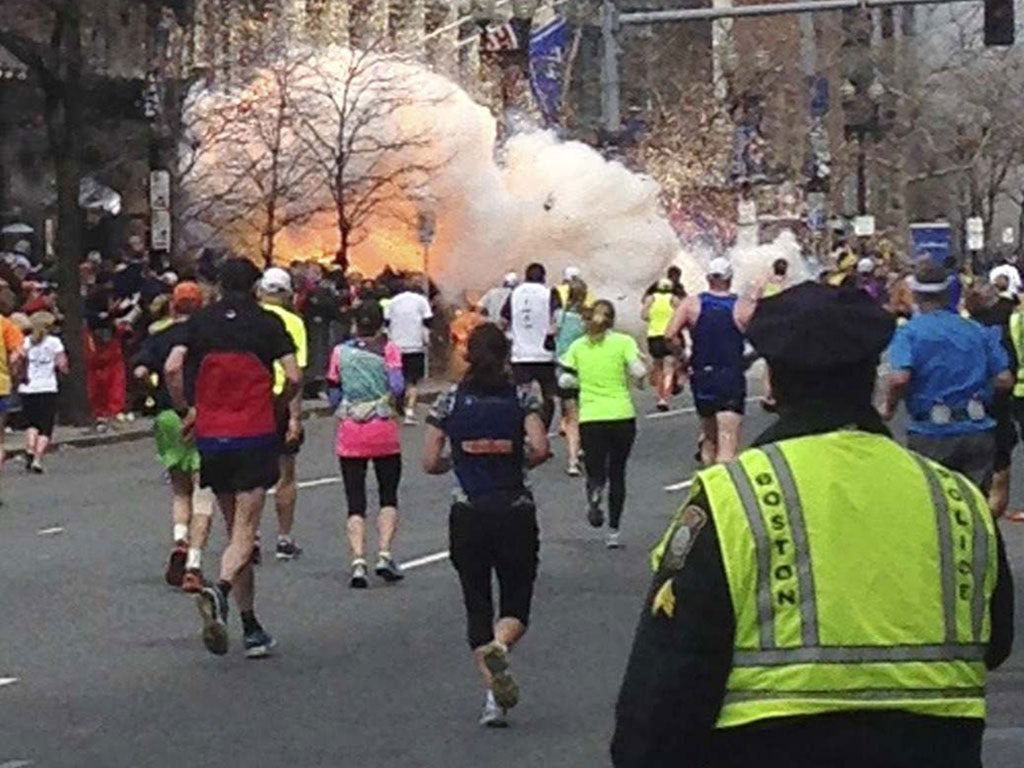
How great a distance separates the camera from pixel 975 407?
45.5 ft

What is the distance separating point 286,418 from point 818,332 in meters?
9.91

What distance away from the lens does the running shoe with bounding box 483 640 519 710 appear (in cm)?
1145

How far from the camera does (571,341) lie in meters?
25.1

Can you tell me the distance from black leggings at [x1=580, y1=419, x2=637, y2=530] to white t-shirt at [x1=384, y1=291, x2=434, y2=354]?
14.1 m

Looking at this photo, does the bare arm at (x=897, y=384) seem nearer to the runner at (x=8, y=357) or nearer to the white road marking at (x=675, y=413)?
the runner at (x=8, y=357)

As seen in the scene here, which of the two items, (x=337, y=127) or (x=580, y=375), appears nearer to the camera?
(x=580, y=375)

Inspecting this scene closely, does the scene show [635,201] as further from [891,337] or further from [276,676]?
[891,337]

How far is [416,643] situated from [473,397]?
2390 mm

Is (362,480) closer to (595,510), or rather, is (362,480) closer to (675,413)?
(595,510)

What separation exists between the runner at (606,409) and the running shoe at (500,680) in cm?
710

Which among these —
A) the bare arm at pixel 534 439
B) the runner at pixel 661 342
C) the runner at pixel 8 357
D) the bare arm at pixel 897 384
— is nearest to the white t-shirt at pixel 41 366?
the runner at pixel 8 357

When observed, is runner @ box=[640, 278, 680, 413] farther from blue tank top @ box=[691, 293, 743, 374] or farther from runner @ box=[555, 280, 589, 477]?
blue tank top @ box=[691, 293, 743, 374]

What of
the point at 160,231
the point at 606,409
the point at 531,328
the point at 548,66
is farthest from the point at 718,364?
the point at 548,66

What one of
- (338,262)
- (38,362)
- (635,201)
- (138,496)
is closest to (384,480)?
(138,496)
